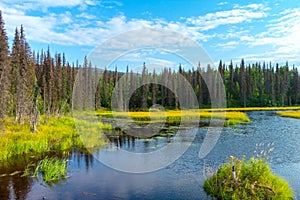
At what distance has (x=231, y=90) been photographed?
121 metres

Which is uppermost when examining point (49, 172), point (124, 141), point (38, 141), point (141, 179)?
point (38, 141)

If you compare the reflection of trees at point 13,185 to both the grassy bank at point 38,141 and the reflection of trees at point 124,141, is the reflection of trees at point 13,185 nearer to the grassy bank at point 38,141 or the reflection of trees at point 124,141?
the grassy bank at point 38,141

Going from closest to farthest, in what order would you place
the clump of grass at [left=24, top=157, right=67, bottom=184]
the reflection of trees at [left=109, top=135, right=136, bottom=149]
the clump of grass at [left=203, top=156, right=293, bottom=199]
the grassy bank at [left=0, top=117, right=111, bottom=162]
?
the clump of grass at [left=203, top=156, right=293, bottom=199] → the clump of grass at [left=24, top=157, right=67, bottom=184] → the grassy bank at [left=0, top=117, right=111, bottom=162] → the reflection of trees at [left=109, top=135, right=136, bottom=149]

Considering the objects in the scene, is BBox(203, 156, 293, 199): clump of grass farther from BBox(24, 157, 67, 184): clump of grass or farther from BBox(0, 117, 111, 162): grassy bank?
BBox(0, 117, 111, 162): grassy bank

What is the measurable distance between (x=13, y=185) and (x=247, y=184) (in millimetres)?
13087

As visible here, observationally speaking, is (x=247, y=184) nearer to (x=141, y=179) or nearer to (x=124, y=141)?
(x=141, y=179)

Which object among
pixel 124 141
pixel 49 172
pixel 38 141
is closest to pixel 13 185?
pixel 49 172

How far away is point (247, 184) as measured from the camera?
1425 cm


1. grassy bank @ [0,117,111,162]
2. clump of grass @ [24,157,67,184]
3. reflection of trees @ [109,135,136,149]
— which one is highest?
grassy bank @ [0,117,111,162]

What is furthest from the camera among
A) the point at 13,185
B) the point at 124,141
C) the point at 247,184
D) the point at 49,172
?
the point at 124,141

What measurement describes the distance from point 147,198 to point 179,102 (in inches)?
3707

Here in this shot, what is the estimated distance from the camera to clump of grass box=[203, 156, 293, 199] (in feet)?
45.5

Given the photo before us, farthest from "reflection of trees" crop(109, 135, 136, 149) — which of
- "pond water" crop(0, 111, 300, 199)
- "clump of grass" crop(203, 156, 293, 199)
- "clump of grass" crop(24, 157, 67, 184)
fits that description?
"clump of grass" crop(203, 156, 293, 199)

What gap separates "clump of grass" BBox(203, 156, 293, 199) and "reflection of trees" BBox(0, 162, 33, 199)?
32.9ft
